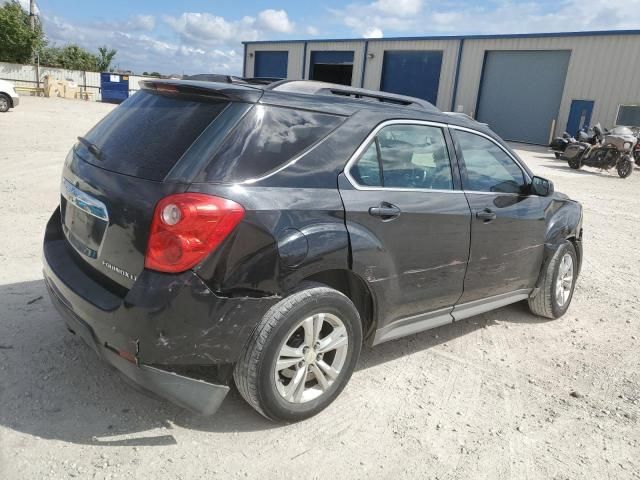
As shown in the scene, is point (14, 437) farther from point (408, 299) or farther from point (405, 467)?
point (408, 299)

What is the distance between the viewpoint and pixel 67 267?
2.88m

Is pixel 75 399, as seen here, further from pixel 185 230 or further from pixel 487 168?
pixel 487 168

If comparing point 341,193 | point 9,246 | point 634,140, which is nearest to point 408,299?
point 341,193

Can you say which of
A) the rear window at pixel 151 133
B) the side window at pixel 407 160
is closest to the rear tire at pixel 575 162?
the side window at pixel 407 160

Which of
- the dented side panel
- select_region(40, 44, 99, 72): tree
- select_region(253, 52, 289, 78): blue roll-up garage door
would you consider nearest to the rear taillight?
the dented side panel

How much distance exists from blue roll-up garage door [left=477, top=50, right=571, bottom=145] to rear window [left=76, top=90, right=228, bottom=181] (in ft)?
84.4

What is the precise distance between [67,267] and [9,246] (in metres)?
2.87

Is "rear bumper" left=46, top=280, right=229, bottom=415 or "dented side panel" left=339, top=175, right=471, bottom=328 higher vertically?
"dented side panel" left=339, top=175, right=471, bottom=328

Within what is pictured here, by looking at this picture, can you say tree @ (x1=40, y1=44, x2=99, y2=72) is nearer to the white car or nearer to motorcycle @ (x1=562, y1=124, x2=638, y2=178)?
the white car

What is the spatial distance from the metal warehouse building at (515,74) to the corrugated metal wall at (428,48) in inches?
2.1

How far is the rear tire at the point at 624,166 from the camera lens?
16281 millimetres

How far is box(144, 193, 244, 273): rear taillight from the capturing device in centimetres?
235

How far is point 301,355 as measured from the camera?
9.15ft

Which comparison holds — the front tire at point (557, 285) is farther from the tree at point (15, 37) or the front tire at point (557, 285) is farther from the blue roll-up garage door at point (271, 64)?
the tree at point (15, 37)
